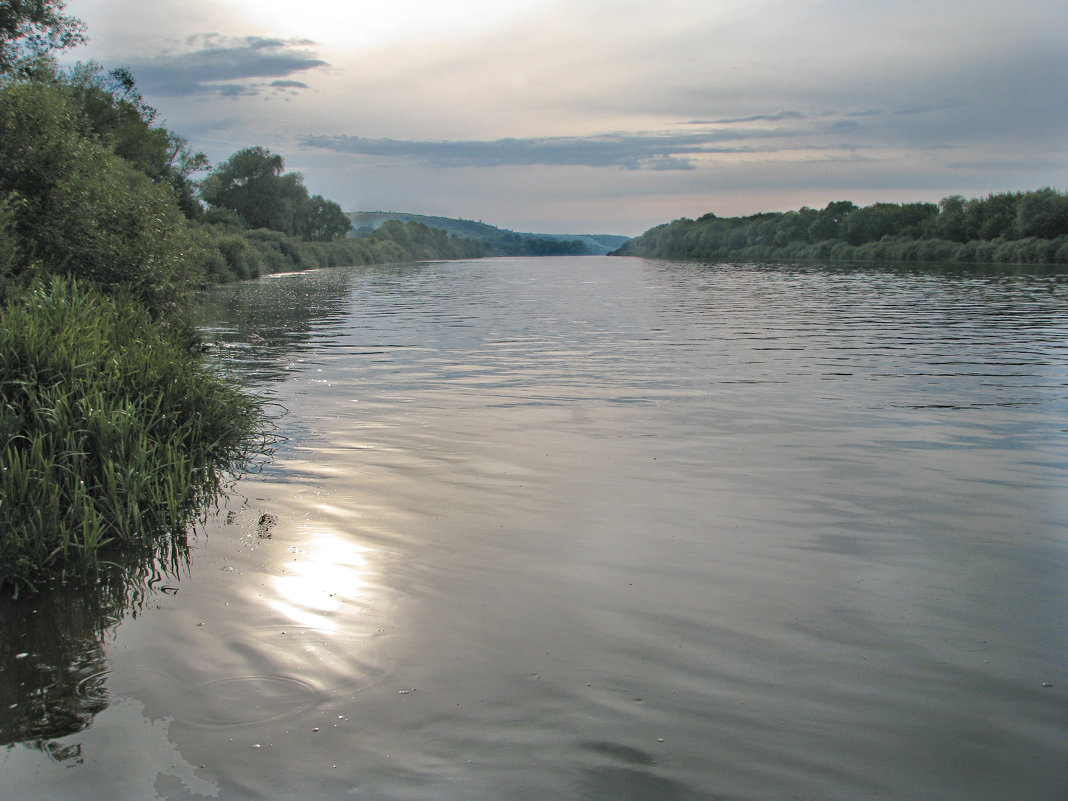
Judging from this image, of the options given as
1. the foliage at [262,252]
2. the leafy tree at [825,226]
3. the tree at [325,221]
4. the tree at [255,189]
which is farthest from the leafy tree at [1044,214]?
the tree at [325,221]

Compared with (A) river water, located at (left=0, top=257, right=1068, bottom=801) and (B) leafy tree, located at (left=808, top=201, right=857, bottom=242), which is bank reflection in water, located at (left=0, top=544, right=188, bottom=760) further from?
(B) leafy tree, located at (left=808, top=201, right=857, bottom=242)

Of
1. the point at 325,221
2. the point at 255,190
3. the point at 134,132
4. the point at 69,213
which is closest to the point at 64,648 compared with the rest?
the point at 69,213

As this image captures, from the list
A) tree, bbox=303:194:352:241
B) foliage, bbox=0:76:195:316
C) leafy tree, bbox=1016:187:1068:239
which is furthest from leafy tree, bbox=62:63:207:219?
leafy tree, bbox=1016:187:1068:239

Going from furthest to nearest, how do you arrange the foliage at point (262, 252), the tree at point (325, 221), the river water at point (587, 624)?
the tree at point (325, 221), the foliage at point (262, 252), the river water at point (587, 624)

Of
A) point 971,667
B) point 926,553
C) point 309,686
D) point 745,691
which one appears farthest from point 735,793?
point 926,553

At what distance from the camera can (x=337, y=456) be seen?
1250cm

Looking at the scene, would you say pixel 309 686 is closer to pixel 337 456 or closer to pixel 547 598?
pixel 547 598

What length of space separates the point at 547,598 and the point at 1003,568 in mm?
4430

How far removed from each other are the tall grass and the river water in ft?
1.95

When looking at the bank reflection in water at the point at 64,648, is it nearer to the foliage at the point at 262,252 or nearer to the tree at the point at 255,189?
the foliage at the point at 262,252

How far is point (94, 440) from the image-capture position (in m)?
9.64

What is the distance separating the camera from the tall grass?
26.2 feet

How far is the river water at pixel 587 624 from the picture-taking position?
4977 millimetres

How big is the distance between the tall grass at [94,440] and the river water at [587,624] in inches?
23.4
